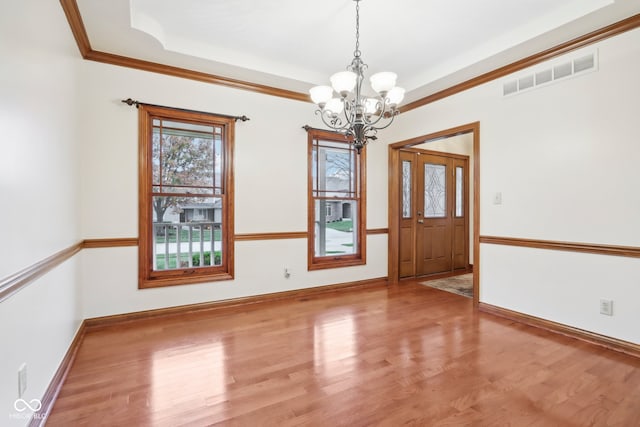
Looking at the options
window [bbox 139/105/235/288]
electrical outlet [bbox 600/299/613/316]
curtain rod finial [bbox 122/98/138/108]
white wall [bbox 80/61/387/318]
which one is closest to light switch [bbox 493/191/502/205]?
electrical outlet [bbox 600/299/613/316]

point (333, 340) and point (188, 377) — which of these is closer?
point (188, 377)

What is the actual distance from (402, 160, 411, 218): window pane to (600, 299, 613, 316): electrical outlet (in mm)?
2779

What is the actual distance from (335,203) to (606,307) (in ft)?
10.0

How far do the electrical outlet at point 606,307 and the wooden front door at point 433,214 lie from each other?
2.66 m

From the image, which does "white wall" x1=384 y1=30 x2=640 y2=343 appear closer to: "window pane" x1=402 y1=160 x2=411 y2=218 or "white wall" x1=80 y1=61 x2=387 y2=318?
"window pane" x1=402 y1=160 x2=411 y2=218

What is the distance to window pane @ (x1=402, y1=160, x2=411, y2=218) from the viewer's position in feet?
16.9

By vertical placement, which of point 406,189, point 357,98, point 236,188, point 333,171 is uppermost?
point 357,98

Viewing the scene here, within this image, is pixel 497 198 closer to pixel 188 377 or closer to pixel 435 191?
pixel 435 191

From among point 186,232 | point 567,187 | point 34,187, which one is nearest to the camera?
point 34,187

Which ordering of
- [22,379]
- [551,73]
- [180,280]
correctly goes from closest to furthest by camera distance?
1. [22,379]
2. [551,73]
3. [180,280]

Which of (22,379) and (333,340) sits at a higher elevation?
A: (22,379)

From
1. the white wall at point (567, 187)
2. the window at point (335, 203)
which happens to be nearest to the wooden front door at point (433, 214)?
the window at point (335, 203)

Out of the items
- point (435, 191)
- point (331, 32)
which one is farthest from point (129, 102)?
point (435, 191)

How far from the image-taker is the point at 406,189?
5.22 meters
